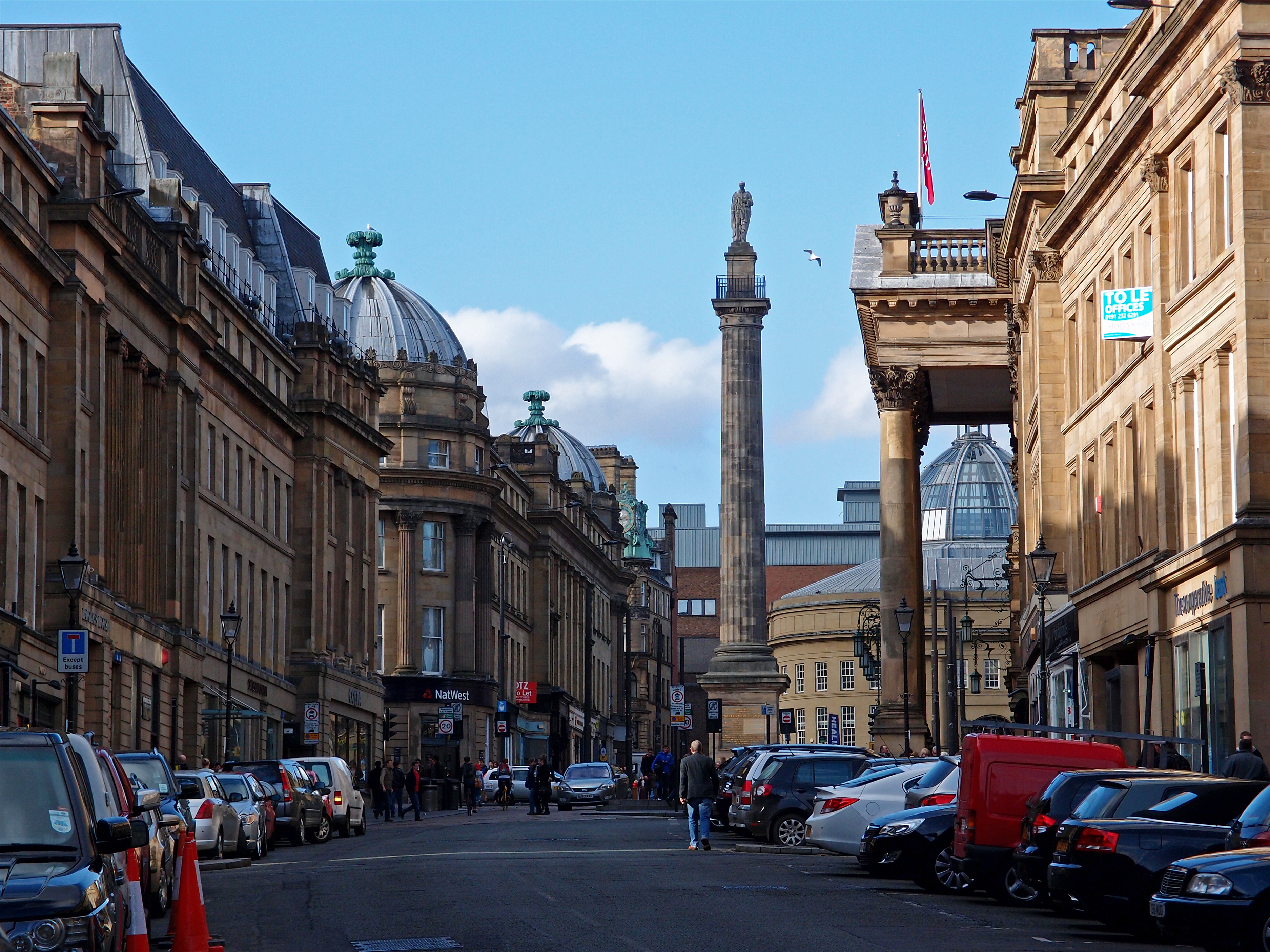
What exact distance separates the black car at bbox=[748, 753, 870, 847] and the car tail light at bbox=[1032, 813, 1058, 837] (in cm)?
1333

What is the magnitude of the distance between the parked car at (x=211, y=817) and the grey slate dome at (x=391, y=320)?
219 ft

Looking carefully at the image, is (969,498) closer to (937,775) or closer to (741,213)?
(741,213)

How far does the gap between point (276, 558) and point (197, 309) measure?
15812 millimetres

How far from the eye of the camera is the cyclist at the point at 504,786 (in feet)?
260

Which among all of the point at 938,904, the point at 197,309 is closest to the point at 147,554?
the point at 197,309

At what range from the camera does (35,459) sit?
48406mm

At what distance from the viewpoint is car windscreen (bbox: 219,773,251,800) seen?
114ft

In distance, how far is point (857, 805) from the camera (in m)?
28.2

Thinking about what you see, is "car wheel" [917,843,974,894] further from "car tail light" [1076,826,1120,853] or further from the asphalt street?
"car tail light" [1076,826,1120,853]

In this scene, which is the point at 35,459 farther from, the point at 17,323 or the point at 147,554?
the point at 147,554

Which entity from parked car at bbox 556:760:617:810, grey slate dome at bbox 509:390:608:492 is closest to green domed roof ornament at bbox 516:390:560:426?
grey slate dome at bbox 509:390:608:492

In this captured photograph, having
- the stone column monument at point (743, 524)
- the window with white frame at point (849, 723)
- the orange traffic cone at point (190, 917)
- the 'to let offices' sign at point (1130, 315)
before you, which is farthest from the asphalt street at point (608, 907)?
the window with white frame at point (849, 723)

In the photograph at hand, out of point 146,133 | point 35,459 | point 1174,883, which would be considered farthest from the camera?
point 146,133

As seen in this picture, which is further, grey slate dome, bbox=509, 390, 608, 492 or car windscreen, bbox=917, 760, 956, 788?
grey slate dome, bbox=509, 390, 608, 492
